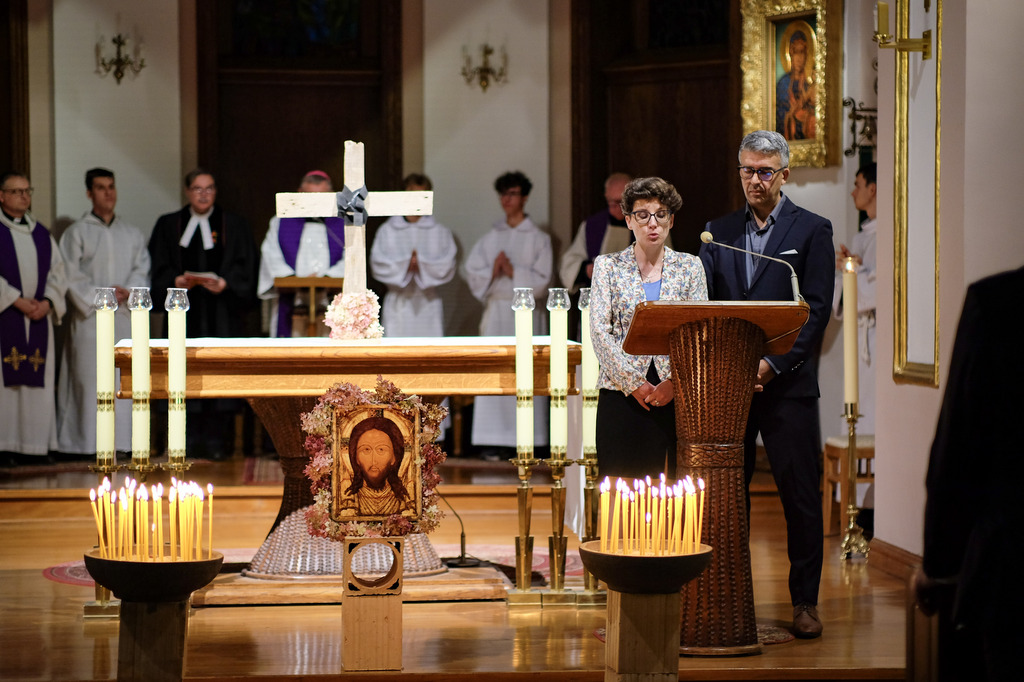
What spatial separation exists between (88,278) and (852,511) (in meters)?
4.93

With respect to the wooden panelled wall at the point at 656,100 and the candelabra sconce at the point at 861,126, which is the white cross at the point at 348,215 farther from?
the wooden panelled wall at the point at 656,100

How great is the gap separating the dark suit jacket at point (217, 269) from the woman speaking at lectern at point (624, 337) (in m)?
4.35

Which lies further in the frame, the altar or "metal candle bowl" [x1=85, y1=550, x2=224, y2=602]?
the altar

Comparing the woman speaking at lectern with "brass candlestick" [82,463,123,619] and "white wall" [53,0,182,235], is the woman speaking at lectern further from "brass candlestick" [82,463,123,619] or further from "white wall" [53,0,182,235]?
"white wall" [53,0,182,235]

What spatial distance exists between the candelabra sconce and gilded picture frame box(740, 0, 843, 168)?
76 mm

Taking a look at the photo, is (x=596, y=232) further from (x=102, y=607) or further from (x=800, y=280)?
(x=102, y=607)

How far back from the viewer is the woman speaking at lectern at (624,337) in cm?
393

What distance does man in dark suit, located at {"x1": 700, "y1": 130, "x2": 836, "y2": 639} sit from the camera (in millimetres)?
3895

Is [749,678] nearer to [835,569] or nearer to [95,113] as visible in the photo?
[835,569]

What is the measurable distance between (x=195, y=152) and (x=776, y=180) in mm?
5734

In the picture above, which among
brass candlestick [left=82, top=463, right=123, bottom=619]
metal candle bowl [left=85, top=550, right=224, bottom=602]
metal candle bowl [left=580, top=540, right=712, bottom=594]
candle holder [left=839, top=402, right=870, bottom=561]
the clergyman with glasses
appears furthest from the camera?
the clergyman with glasses

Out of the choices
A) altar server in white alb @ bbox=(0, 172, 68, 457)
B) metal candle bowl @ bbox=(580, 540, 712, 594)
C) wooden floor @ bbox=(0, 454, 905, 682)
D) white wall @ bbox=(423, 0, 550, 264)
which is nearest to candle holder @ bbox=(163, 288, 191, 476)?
wooden floor @ bbox=(0, 454, 905, 682)

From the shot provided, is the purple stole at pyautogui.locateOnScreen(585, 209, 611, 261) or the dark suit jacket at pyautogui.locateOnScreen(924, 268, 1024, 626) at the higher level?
the purple stole at pyautogui.locateOnScreen(585, 209, 611, 261)

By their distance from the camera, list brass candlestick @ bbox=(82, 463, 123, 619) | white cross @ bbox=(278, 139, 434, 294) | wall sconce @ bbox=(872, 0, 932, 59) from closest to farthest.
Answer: brass candlestick @ bbox=(82, 463, 123, 619) < wall sconce @ bbox=(872, 0, 932, 59) < white cross @ bbox=(278, 139, 434, 294)
